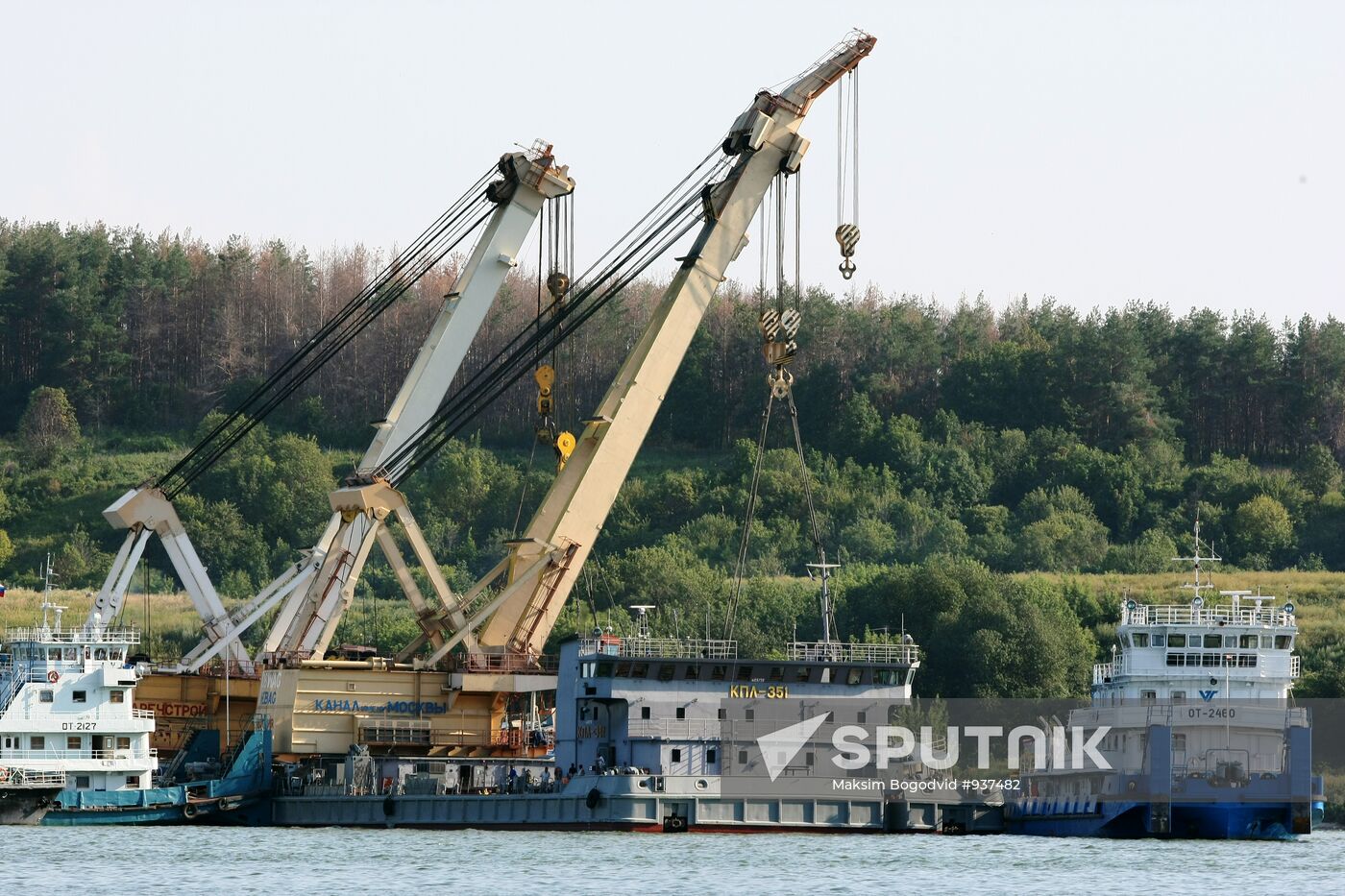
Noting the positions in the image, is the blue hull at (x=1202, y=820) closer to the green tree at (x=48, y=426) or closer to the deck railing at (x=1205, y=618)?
the deck railing at (x=1205, y=618)

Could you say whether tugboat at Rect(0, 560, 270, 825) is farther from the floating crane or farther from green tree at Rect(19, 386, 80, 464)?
green tree at Rect(19, 386, 80, 464)

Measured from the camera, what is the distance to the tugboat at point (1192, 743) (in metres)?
61.1

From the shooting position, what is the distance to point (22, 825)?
64125mm

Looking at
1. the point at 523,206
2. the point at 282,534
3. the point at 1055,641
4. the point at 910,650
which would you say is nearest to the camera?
the point at 910,650

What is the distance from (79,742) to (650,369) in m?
19.2

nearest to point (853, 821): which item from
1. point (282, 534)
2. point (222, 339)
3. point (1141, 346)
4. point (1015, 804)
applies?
point (1015, 804)

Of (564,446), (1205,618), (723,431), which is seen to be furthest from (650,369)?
(723,431)

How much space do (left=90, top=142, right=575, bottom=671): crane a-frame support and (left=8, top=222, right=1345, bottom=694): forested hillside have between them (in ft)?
69.2

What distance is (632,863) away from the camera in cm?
5275

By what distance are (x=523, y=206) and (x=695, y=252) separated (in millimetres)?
7514

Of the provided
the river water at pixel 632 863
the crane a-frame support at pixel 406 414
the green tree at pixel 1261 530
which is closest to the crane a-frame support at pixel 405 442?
the crane a-frame support at pixel 406 414

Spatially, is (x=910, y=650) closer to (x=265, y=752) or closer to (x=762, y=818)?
(x=762, y=818)

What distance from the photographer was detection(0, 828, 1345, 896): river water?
1907 inches

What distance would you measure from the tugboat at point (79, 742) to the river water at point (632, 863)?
3.95 ft
